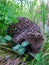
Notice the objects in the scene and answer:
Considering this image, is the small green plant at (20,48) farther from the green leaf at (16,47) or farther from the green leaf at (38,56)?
the green leaf at (38,56)

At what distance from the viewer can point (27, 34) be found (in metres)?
3.19

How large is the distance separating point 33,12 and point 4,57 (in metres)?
1.35

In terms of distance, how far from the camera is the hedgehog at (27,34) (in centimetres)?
315

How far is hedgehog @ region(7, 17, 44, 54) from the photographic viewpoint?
10.3 ft

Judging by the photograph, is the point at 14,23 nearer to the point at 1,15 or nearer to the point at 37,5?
the point at 1,15

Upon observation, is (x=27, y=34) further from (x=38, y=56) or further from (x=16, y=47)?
(x=38, y=56)

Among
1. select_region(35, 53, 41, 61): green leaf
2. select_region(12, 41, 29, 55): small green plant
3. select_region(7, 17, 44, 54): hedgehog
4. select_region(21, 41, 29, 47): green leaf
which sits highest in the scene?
select_region(7, 17, 44, 54): hedgehog

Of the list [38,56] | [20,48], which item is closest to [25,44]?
[20,48]

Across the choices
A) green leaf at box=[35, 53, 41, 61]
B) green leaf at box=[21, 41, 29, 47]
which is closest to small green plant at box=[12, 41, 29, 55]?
green leaf at box=[21, 41, 29, 47]

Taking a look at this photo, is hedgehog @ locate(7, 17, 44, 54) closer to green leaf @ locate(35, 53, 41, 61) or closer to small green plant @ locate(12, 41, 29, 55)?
small green plant @ locate(12, 41, 29, 55)

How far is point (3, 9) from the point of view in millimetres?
3229

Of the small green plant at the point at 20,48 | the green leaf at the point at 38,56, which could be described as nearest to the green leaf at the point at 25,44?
the small green plant at the point at 20,48

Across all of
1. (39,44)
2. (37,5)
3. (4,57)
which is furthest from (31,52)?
(37,5)

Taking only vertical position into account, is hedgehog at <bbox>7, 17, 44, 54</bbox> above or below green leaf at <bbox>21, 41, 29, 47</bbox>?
above
